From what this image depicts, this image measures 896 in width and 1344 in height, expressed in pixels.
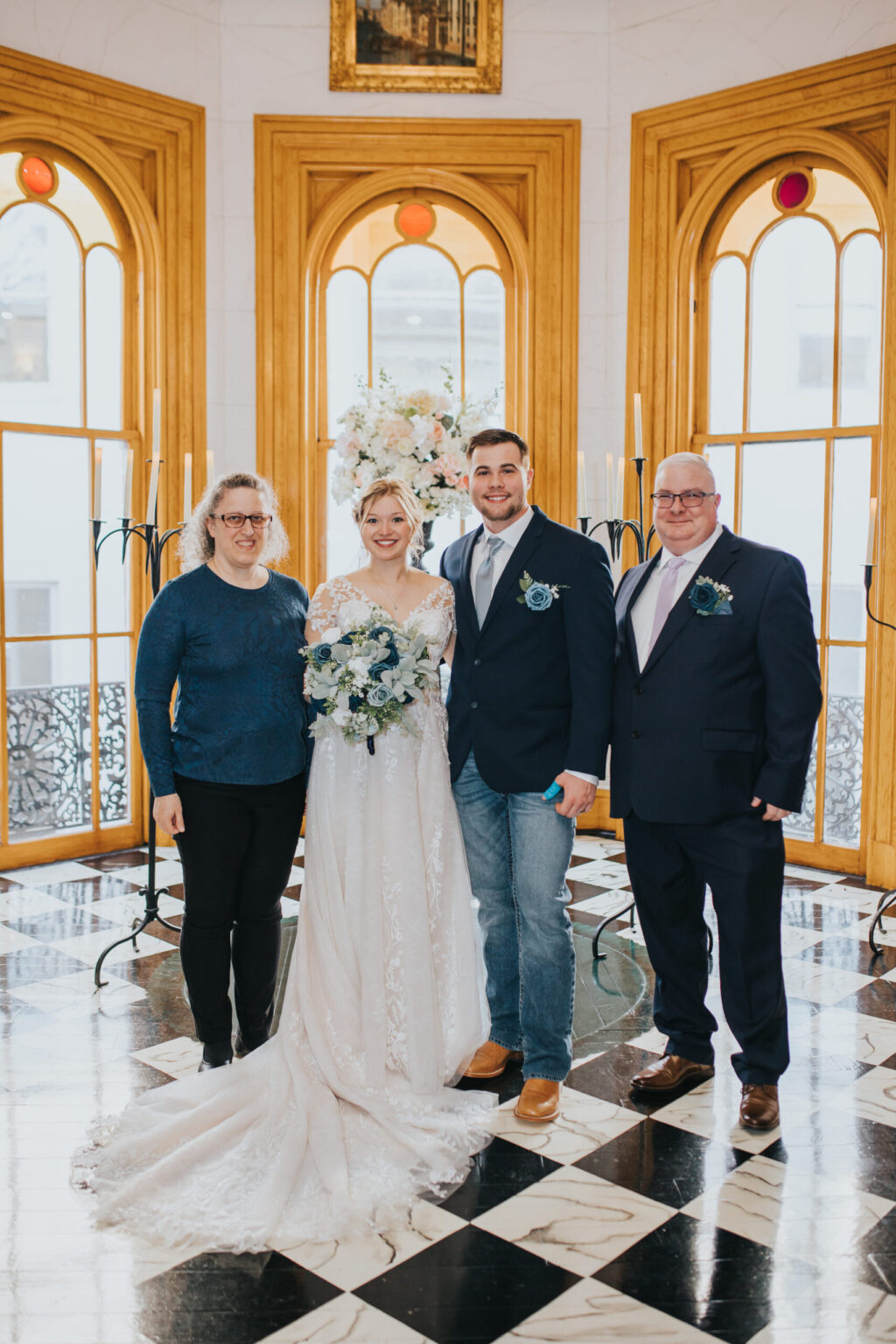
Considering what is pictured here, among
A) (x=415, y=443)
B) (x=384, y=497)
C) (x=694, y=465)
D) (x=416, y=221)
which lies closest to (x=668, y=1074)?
(x=694, y=465)

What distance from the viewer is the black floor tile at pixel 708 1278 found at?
2250 mm

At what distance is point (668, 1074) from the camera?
3.28 m

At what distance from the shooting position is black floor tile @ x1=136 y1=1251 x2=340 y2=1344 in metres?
2.20

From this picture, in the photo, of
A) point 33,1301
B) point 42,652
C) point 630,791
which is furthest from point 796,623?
point 42,652

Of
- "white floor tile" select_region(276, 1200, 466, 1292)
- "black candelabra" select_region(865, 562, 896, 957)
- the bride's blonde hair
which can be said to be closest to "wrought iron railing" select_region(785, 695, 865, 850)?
"black candelabra" select_region(865, 562, 896, 957)

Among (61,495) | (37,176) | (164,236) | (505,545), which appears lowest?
(505,545)

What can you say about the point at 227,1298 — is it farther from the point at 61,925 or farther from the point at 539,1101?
the point at 61,925

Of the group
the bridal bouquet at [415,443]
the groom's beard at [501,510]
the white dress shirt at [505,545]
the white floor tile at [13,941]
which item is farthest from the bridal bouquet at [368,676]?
the white floor tile at [13,941]

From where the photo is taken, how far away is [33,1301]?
2.29m

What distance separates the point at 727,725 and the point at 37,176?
475 centimetres

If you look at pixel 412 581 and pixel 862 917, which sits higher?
pixel 412 581

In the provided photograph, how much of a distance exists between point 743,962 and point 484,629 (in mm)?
1161

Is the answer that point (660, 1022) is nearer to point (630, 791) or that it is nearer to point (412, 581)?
point (630, 791)

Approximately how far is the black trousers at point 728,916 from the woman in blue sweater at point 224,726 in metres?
1.06
